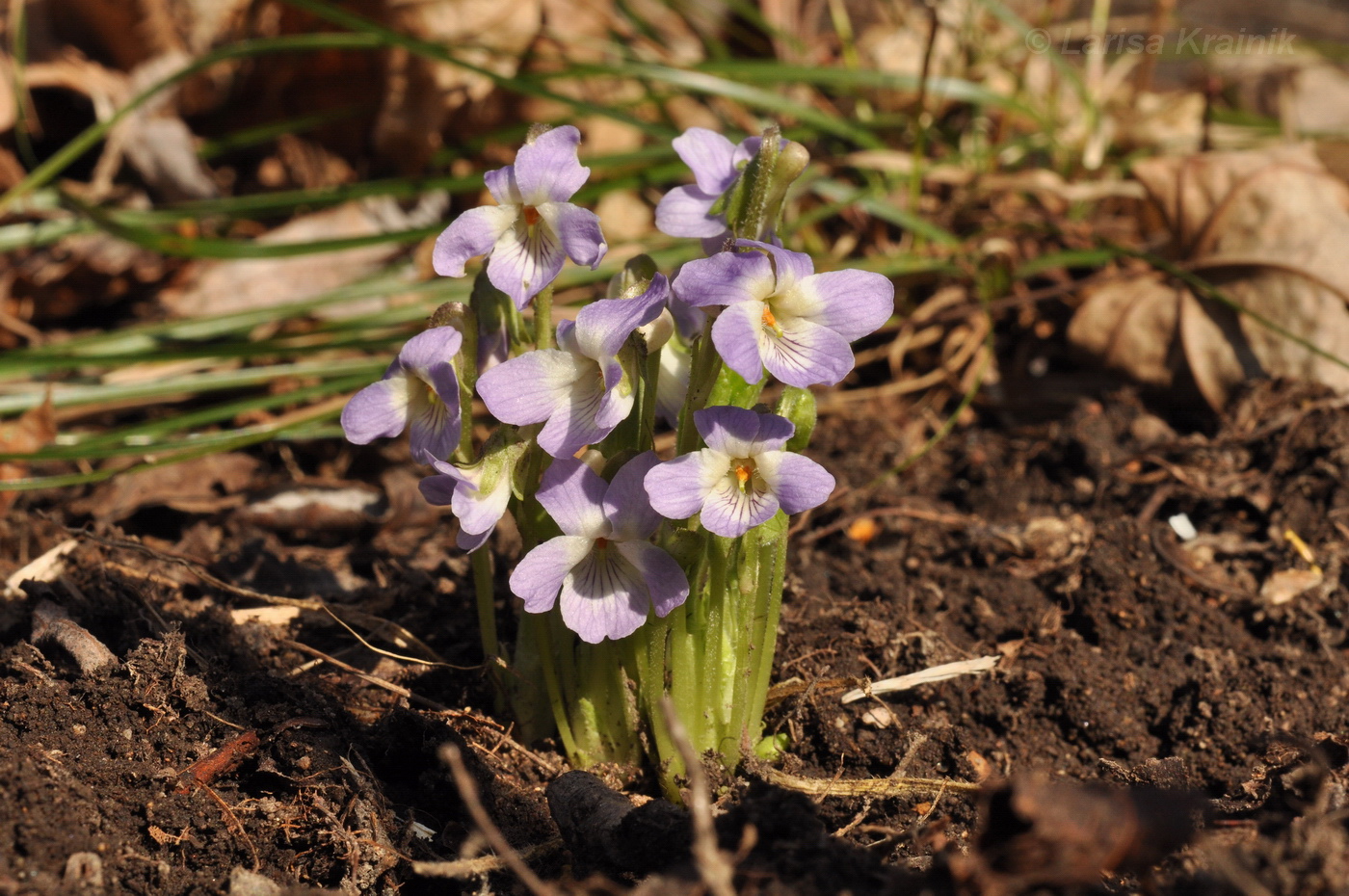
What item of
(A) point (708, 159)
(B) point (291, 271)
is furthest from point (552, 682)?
(B) point (291, 271)

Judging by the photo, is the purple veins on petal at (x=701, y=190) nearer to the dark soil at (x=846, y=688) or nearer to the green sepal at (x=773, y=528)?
the green sepal at (x=773, y=528)

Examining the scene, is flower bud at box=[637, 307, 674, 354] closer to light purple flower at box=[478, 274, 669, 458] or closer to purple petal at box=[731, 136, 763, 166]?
light purple flower at box=[478, 274, 669, 458]

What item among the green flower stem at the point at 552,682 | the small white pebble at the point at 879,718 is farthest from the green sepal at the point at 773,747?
the green flower stem at the point at 552,682

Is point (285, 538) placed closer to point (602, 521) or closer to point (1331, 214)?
point (602, 521)

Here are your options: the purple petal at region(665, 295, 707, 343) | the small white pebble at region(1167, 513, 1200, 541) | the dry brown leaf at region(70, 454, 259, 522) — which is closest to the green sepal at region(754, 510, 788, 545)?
the purple petal at region(665, 295, 707, 343)

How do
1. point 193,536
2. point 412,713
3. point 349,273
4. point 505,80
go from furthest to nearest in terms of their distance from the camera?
point 349,273 < point 505,80 < point 193,536 < point 412,713

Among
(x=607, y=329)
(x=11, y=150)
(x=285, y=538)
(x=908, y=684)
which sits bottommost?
(x=285, y=538)

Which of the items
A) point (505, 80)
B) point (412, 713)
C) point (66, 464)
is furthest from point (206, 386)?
point (412, 713)
